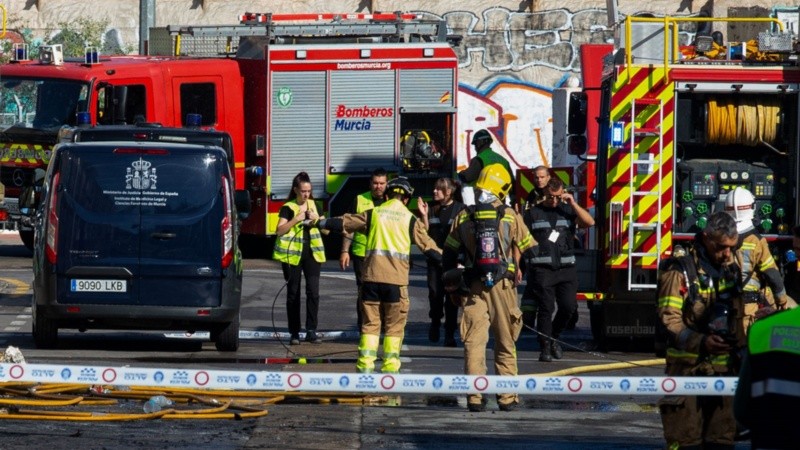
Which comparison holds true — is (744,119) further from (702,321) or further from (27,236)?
(27,236)

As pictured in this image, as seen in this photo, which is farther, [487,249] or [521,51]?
[521,51]

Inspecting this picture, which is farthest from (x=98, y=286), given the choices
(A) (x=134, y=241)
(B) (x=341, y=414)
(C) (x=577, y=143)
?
(C) (x=577, y=143)

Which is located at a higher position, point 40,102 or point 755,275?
point 40,102

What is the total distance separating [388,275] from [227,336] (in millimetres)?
2354

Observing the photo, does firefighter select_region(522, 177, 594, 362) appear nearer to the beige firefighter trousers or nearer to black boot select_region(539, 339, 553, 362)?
black boot select_region(539, 339, 553, 362)

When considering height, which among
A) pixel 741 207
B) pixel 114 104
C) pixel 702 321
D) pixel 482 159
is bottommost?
pixel 702 321

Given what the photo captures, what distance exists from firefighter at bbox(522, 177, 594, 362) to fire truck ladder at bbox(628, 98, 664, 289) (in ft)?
1.57

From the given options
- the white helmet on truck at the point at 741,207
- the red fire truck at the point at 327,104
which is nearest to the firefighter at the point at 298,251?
the white helmet on truck at the point at 741,207

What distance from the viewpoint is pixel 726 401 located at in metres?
8.05

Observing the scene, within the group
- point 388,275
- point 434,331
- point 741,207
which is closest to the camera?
point 741,207

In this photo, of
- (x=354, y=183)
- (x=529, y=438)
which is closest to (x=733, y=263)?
(x=529, y=438)

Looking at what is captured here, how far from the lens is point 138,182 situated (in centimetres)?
1348

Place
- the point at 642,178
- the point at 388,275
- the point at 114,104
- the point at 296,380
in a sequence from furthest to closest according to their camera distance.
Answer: the point at 114,104
the point at 642,178
the point at 388,275
the point at 296,380

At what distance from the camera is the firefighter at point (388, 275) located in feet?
38.9
